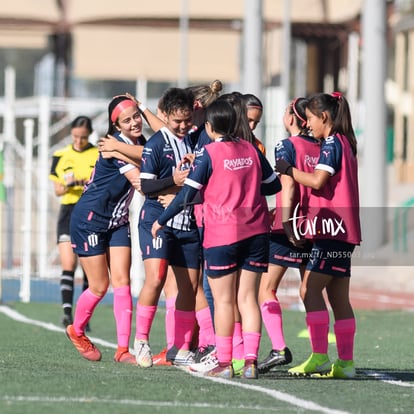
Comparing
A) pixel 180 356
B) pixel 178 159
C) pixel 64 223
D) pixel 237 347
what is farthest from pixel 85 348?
pixel 64 223

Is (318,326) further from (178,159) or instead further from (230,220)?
(178,159)

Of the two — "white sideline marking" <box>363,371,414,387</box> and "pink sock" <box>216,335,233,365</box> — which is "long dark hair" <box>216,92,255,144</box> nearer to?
"pink sock" <box>216,335,233,365</box>

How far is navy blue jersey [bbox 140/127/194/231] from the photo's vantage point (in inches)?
404

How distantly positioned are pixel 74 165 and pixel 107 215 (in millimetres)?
4152

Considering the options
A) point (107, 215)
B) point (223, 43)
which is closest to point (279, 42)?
point (223, 43)

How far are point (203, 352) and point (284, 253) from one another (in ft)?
3.20

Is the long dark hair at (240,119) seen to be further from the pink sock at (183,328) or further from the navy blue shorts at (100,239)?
the pink sock at (183,328)

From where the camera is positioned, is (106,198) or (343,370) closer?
(343,370)

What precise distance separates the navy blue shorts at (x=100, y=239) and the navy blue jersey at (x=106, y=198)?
4cm

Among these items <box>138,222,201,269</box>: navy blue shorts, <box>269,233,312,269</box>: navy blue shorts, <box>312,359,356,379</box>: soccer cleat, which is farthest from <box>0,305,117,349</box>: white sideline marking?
<box>312,359,356,379</box>: soccer cleat

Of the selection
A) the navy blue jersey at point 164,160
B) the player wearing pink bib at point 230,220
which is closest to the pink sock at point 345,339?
the player wearing pink bib at point 230,220

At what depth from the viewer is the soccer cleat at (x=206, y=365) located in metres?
9.80

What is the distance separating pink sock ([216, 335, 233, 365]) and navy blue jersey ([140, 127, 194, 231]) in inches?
45.5

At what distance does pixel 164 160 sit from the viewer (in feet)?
33.9
